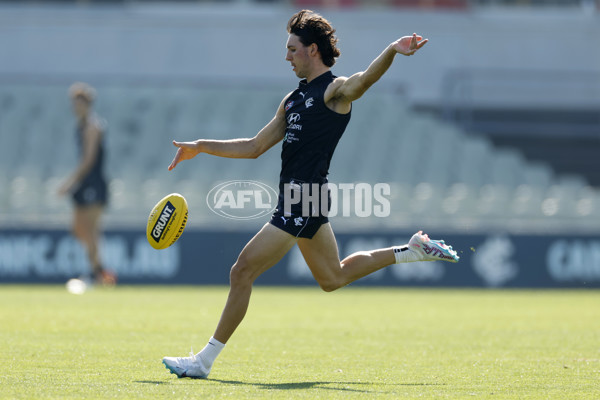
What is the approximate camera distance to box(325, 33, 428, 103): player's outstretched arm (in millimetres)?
6605

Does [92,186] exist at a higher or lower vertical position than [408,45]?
lower

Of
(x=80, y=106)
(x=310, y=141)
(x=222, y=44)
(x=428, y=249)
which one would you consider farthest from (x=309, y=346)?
(x=222, y=44)

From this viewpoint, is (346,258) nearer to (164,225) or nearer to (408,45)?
(164,225)

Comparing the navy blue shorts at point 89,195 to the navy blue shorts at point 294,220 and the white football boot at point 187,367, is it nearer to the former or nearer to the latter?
the navy blue shorts at point 294,220

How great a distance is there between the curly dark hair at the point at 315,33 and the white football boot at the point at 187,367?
225cm

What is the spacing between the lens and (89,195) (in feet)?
45.7

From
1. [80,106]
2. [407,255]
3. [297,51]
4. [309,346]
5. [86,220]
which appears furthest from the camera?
[86,220]

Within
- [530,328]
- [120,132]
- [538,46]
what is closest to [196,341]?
[530,328]

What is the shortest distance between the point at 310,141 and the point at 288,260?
9.08 meters

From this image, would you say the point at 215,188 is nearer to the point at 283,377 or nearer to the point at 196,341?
the point at 196,341

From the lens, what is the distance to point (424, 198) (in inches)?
703

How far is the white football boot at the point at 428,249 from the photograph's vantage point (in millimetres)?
7598

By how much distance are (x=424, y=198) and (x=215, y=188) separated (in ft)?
11.9

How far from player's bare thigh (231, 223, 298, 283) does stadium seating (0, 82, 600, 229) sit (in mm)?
9654
